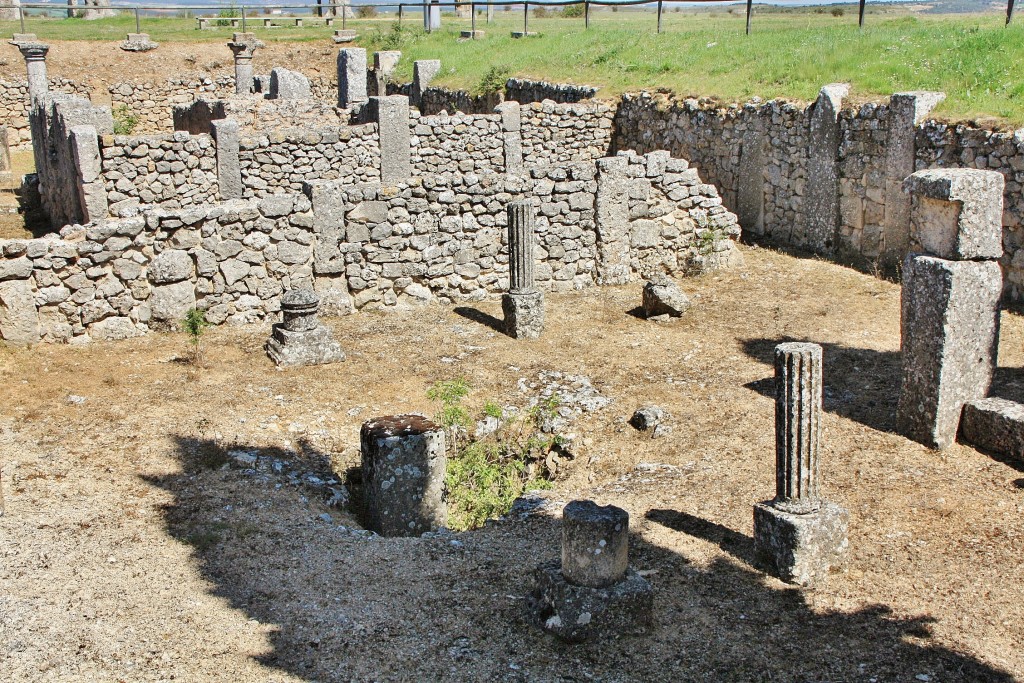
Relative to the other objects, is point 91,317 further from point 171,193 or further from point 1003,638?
point 1003,638

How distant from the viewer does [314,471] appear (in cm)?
912

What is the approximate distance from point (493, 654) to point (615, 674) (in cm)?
73

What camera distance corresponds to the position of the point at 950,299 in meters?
8.81

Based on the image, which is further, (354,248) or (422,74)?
(422,74)

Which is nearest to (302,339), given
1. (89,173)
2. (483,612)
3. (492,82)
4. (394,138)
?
(483,612)

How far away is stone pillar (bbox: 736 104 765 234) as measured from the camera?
1714 centimetres

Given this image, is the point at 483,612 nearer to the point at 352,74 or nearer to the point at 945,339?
the point at 945,339

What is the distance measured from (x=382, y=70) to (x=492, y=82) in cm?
539

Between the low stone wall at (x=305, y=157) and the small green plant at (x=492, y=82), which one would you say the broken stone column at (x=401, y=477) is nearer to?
the low stone wall at (x=305, y=157)

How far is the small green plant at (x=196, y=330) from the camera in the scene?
37.3 feet

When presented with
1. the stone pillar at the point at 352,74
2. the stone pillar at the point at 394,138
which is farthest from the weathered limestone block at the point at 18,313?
the stone pillar at the point at 352,74

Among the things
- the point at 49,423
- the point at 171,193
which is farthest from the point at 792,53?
the point at 49,423

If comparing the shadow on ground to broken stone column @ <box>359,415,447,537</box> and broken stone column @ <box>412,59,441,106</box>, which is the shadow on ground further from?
broken stone column @ <box>412,59,441,106</box>

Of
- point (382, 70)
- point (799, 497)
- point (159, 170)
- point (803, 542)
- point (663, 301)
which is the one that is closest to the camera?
point (803, 542)
